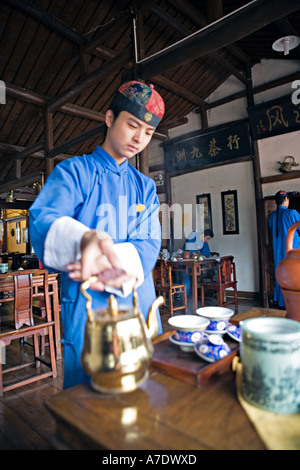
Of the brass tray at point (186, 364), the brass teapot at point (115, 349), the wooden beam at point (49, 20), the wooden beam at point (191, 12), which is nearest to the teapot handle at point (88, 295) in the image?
the brass teapot at point (115, 349)

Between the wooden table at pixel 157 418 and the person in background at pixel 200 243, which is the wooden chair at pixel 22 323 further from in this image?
the person in background at pixel 200 243

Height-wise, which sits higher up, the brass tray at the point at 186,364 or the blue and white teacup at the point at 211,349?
the blue and white teacup at the point at 211,349

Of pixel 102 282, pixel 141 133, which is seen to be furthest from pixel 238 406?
pixel 141 133

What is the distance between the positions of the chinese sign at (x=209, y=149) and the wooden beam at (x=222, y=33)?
3.61 metres

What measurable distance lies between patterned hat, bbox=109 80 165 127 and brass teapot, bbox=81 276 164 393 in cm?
65

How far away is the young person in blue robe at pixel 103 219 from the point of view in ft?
2.38

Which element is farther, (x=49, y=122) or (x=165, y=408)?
(x=49, y=122)

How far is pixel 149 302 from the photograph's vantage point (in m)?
1.13

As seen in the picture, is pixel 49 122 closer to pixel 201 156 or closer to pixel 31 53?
pixel 31 53

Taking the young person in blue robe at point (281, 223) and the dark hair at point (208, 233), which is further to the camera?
the dark hair at point (208, 233)

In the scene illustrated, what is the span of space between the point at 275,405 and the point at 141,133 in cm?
91

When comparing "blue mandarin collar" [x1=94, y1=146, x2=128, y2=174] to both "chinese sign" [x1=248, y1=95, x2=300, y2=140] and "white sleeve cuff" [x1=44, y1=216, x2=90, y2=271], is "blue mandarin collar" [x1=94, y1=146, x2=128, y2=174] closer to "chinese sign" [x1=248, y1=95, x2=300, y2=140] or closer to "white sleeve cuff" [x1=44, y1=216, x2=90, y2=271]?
"white sleeve cuff" [x1=44, y1=216, x2=90, y2=271]

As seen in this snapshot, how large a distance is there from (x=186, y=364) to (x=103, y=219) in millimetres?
562

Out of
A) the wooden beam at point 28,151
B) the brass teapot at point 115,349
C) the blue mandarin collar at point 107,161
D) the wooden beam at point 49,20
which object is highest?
the wooden beam at point 49,20
